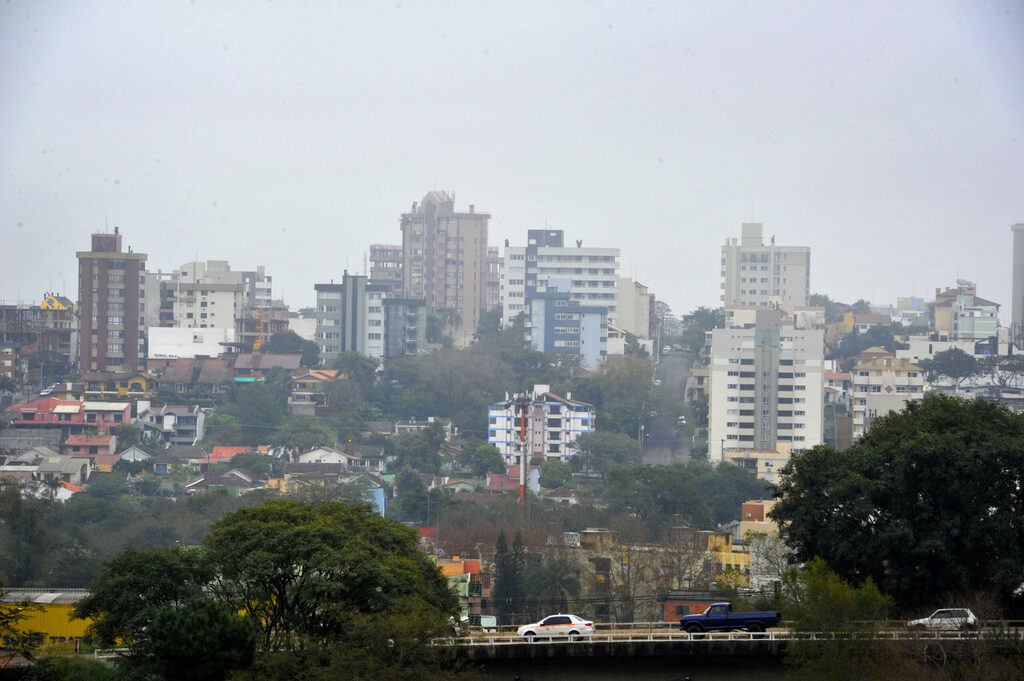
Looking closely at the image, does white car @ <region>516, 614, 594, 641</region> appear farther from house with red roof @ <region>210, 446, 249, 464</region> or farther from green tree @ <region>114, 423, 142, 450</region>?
green tree @ <region>114, 423, 142, 450</region>

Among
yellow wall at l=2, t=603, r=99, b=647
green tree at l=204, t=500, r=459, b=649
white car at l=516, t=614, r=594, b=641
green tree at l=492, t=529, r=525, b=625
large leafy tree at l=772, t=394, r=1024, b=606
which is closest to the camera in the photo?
green tree at l=204, t=500, r=459, b=649

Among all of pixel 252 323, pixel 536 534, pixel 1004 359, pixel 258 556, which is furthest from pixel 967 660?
pixel 252 323

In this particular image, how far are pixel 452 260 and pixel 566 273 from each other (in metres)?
7.76

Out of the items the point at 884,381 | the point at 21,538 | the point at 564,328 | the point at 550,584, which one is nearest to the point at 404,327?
the point at 564,328

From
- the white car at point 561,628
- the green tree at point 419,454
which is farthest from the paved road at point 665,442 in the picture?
the white car at point 561,628

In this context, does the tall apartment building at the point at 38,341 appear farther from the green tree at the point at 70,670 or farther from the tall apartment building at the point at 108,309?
the green tree at the point at 70,670

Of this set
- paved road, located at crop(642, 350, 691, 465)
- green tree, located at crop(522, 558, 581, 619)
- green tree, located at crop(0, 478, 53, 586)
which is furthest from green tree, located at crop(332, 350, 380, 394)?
green tree, located at crop(522, 558, 581, 619)

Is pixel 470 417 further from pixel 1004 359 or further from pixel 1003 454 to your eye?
pixel 1003 454

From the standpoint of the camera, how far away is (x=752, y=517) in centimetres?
2953

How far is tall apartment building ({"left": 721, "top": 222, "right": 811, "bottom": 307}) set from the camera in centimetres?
6706

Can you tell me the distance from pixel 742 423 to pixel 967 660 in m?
32.6

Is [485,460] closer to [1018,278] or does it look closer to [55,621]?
[55,621]

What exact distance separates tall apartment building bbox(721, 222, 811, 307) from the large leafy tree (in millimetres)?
52290

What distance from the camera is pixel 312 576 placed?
1238 centimetres
